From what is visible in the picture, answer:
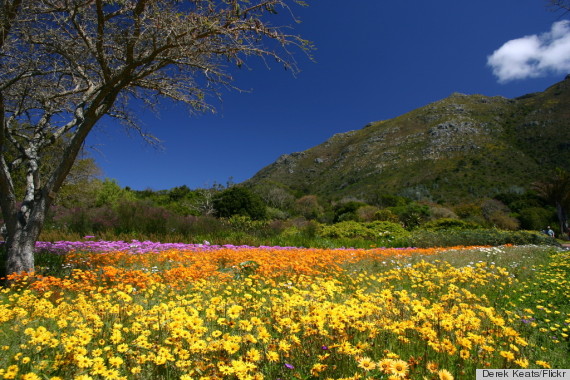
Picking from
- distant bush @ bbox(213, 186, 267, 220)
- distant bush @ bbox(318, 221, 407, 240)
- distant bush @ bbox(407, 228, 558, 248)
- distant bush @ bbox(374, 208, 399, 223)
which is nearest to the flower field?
distant bush @ bbox(407, 228, 558, 248)

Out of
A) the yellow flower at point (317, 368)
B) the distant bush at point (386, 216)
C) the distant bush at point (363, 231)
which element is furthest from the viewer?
the distant bush at point (386, 216)

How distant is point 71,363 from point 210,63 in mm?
5041

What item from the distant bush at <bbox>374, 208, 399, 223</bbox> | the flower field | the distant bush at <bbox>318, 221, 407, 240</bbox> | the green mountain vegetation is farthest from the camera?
the distant bush at <bbox>374, 208, 399, 223</bbox>

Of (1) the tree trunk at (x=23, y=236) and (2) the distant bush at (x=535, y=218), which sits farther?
(2) the distant bush at (x=535, y=218)

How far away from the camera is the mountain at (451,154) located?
164ft

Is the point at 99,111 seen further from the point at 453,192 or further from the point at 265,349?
the point at 453,192

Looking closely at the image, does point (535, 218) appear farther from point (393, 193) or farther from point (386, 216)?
point (393, 193)

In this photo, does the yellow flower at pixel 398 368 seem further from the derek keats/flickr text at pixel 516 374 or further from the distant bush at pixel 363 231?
the distant bush at pixel 363 231

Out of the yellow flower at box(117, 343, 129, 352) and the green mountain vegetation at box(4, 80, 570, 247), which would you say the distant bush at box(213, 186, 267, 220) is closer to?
the green mountain vegetation at box(4, 80, 570, 247)

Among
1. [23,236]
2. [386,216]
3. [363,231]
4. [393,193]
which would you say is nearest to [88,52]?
[23,236]

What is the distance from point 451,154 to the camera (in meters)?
61.3

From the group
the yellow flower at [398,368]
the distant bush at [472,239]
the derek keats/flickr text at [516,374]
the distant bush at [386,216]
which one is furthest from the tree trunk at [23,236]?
the distant bush at [386,216]

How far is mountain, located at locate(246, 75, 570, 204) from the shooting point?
4997 cm

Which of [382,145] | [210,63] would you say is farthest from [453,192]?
[210,63]
